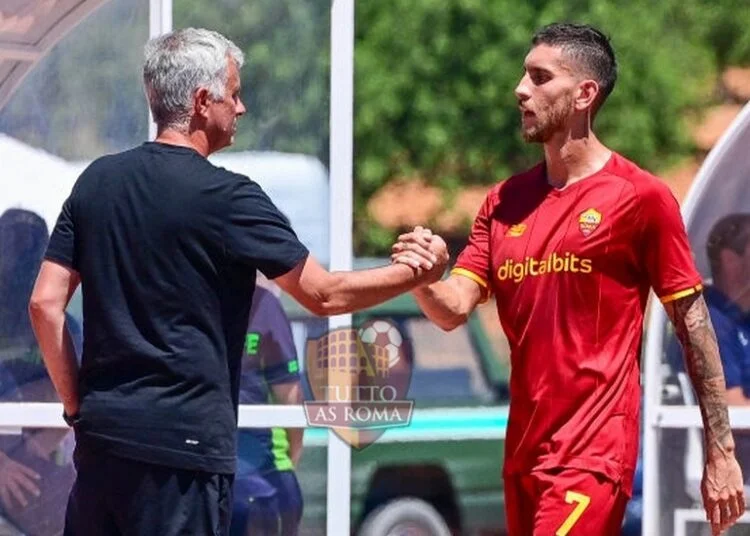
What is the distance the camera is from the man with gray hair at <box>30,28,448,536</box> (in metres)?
4.44

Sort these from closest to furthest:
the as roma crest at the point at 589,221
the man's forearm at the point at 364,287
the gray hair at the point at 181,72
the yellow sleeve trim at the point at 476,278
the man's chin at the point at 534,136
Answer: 1. the gray hair at the point at 181,72
2. the man's forearm at the point at 364,287
3. the as roma crest at the point at 589,221
4. the man's chin at the point at 534,136
5. the yellow sleeve trim at the point at 476,278

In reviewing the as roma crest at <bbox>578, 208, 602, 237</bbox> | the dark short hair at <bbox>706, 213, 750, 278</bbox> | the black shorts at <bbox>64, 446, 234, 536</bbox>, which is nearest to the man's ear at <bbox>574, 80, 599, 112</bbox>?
the as roma crest at <bbox>578, 208, 602, 237</bbox>

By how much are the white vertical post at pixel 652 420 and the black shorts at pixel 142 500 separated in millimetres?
2623

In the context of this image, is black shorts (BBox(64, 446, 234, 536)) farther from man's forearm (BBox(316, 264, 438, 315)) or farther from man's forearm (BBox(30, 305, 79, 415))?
man's forearm (BBox(316, 264, 438, 315))

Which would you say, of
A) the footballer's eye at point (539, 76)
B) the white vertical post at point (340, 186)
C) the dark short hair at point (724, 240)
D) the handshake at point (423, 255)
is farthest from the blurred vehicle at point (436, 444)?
the footballer's eye at point (539, 76)

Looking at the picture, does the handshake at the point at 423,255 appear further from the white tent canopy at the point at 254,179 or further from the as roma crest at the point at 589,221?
the white tent canopy at the point at 254,179

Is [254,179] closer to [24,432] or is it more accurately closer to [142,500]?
[24,432]

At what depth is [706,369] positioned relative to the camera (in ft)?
16.5

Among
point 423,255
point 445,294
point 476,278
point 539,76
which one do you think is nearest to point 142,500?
point 423,255

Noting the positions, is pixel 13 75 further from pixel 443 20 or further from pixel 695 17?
pixel 695 17

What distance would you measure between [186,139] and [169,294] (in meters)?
0.41

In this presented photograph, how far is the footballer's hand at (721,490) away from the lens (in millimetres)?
4984

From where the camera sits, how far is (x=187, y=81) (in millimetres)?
4539

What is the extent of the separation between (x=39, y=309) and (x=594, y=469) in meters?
1.55
